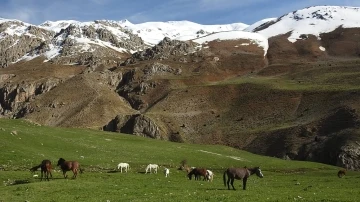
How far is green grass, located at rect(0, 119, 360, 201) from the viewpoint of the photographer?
27.6 metres

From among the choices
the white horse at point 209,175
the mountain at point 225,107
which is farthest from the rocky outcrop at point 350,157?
the white horse at point 209,175

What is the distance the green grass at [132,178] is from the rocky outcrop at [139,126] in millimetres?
41025

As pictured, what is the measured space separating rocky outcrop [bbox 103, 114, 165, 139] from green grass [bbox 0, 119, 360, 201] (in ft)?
135

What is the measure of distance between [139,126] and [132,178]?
8129cm

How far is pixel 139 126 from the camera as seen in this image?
121312mm

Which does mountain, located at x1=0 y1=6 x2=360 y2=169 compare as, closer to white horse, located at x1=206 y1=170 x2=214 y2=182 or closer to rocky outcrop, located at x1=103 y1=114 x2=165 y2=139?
rocky outcrop, located at x1=103 y1=114 x2=165 y2=139

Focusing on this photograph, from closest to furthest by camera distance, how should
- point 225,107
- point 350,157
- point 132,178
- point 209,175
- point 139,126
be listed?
point 132,178
point 209,175
point 350,157
point 139,126
point 225,107

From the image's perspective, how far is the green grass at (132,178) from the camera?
2761 centimetres

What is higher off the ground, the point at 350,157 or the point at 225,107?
the point at 225,107

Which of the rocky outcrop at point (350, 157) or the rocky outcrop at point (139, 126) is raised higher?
the rocky outcrop at point (139, 126)

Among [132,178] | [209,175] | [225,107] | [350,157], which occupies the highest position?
[225,107]

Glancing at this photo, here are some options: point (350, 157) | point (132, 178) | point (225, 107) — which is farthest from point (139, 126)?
point (132, 178)

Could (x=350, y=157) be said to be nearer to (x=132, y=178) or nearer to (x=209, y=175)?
(x=209, y=175)

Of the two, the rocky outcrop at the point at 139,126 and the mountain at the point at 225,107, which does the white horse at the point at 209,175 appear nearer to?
the mountain at the point at 225,107
